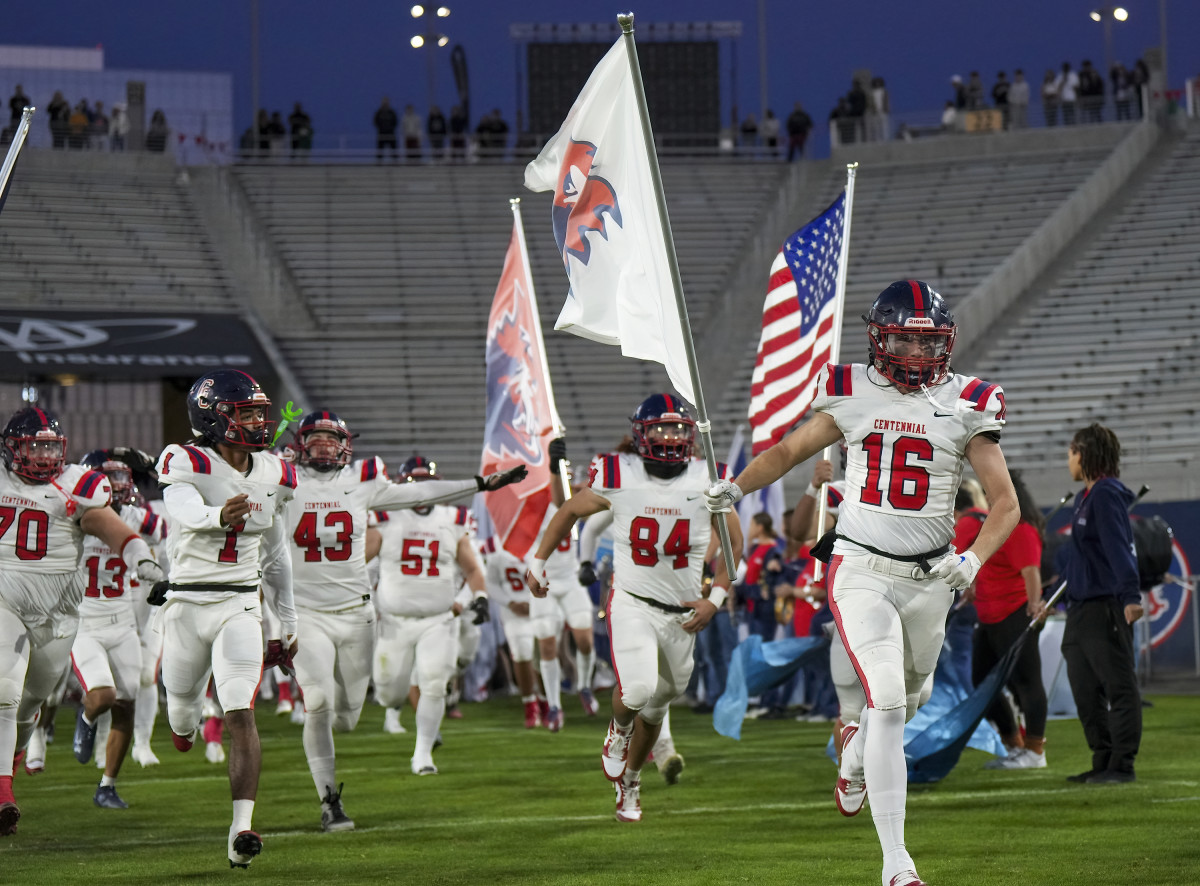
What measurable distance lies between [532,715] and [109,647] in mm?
4971

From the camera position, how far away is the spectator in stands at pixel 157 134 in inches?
1261

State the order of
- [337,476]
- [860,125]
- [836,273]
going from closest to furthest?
[337,476]
[836,273]
[860,125]

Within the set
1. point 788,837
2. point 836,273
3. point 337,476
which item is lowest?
point 788,837

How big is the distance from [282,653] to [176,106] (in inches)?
1355

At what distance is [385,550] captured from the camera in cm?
1141

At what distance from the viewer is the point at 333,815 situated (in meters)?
7.96

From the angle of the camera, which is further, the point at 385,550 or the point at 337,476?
the point at 385,550

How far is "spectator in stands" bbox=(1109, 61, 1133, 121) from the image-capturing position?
3066cm

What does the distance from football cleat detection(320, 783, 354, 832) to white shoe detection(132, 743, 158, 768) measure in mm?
3748

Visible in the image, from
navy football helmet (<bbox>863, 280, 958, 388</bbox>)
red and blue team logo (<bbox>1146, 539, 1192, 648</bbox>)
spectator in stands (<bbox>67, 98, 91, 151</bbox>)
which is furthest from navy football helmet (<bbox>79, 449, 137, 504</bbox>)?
spectator in stands (<bbox>67, 98, 91, 151</bbox>)

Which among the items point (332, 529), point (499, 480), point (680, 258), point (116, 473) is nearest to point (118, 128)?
point (680, 258)

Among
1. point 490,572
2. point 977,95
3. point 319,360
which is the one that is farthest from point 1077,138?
point 490,572

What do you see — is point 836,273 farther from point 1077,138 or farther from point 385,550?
point 1077,138

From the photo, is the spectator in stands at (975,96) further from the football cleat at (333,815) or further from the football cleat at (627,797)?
the football cleat at (333,815)
